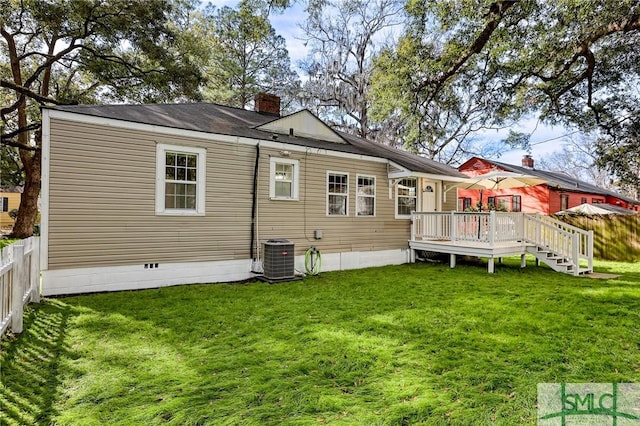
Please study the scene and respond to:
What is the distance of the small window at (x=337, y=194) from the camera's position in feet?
31.9

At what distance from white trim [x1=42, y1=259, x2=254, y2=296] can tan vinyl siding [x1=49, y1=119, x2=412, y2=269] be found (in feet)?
0.42

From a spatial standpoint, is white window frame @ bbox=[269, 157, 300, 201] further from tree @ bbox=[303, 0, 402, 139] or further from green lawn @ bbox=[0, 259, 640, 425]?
tree @ bbox=[303, 0, 402, 139]

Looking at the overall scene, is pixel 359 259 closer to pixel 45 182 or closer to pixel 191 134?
pixel 191 134

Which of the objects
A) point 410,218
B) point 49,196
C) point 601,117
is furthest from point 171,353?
point 601,117

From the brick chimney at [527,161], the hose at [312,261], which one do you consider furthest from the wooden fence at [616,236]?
the brick chimney at [527,161]

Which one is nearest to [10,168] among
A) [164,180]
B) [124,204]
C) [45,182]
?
[45,182]

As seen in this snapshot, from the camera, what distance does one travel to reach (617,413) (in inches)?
107

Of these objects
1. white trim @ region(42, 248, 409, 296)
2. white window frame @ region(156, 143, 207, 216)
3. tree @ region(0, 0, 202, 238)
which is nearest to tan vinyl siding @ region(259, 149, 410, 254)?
white trim @ region(42, 248, 409, 296)

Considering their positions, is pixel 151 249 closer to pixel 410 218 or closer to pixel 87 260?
pixel 87 260

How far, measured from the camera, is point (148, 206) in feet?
23.1

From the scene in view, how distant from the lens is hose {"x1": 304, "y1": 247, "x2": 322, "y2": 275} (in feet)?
29.4

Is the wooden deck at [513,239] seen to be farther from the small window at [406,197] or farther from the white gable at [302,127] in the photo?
the white gable at [302,127]

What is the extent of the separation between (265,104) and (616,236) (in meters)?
13.7

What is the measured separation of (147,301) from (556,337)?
20.5 feet
